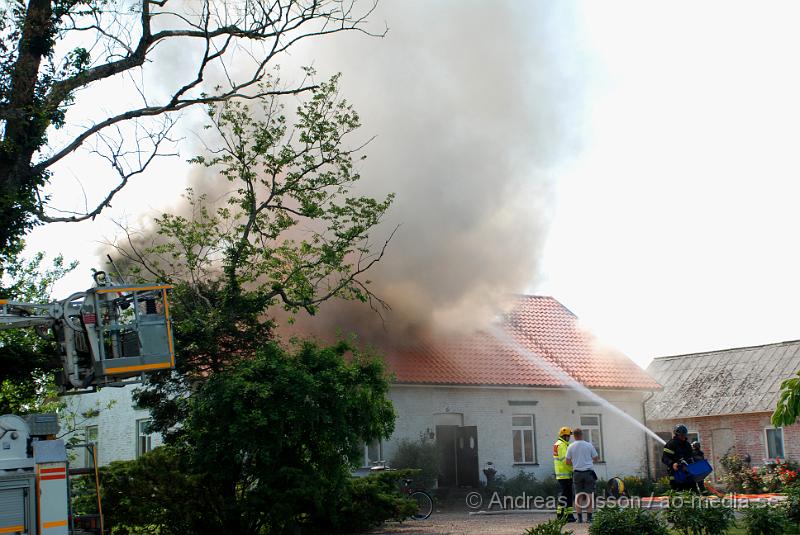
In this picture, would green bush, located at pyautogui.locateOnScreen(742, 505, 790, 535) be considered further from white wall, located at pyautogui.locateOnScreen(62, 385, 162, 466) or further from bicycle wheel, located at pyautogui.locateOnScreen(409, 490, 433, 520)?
white wall, located at pyautogui.locateOnScreen(62, 385, 162, 466)

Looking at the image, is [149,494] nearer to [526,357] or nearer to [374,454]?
[374,454]

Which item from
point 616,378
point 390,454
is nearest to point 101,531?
point 390,454

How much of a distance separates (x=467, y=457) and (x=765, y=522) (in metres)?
13.7

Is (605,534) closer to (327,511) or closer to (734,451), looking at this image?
(327,511)

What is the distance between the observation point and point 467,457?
25109 millimetres

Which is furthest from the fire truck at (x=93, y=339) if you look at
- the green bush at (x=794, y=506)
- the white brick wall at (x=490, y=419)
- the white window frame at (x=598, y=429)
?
the white window frame at (x=598, y=429)

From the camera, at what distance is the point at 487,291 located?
83.9 ft

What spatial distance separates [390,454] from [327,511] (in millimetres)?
8334

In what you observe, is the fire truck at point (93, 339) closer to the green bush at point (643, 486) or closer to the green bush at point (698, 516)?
the green bush at point (698, 516)

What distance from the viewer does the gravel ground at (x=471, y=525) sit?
15453mm

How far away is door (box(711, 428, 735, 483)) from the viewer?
1182 inches

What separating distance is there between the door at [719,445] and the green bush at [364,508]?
17.2 m

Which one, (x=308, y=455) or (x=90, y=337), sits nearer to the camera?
(x=90, y=337)

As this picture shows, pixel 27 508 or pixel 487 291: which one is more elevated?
pixel 487 291
